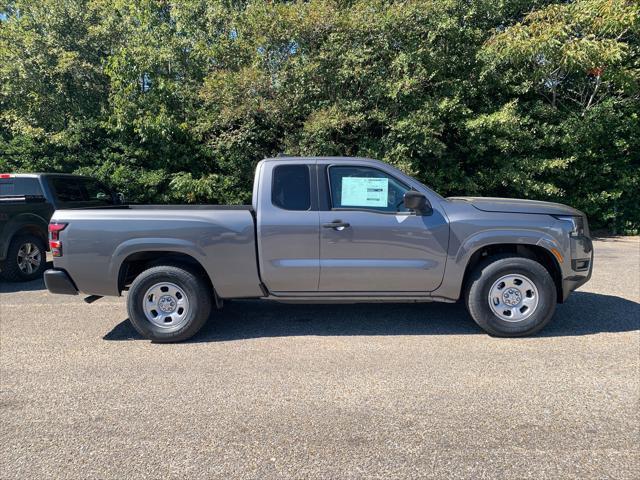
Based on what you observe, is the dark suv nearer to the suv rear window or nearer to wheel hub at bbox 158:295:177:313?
the suv rear window

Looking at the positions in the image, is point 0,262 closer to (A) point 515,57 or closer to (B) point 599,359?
(B) point 599,359

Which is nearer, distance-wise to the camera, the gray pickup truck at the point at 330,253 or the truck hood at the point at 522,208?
the gray pickup truck at the point at 330,253

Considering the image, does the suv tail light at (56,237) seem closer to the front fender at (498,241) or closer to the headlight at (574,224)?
the front fender at (498,241)

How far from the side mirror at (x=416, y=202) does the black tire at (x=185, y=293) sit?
7.51ft

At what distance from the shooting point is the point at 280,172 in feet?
16.4

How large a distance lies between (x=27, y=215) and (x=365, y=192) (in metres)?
5.94

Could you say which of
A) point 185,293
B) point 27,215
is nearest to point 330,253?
point 185,293

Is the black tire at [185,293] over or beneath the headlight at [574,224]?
beneath

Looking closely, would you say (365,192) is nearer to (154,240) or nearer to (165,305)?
(154,240)

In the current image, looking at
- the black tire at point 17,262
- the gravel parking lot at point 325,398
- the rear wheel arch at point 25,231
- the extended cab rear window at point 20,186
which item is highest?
the extended cab rear window at point 20,186

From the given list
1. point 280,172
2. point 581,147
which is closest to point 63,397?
point 280,172

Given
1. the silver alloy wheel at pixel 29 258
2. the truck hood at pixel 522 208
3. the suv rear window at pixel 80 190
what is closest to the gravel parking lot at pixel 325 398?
the truck hood at pixel 522 208

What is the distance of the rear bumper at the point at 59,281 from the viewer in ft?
15.8

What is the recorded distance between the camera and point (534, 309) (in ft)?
15.7
